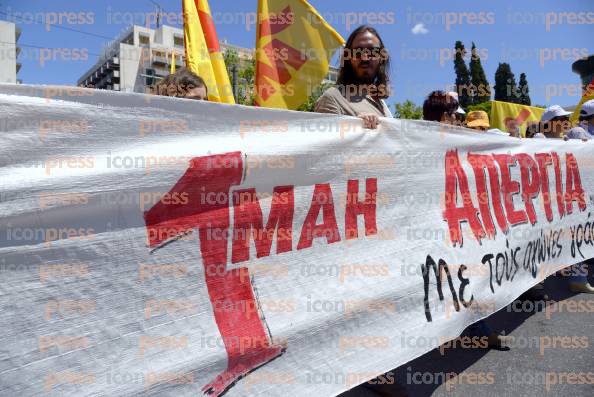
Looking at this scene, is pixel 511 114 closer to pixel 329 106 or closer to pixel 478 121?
pixel 478 121

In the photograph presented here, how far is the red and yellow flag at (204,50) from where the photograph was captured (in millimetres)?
3676

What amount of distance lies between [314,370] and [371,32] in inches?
72.4

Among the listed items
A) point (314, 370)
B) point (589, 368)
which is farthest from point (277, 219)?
point (589, 368)

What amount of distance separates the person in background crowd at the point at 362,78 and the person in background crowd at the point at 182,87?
655 mm

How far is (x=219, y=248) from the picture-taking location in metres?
1.54

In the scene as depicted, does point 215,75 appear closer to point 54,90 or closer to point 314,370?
point 54,90

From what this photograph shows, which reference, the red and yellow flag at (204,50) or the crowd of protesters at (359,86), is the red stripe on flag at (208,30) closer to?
the red and yellow flag at (204,50)

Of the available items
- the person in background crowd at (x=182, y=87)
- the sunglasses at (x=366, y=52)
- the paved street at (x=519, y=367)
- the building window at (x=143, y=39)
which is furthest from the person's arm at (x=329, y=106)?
the building window at (x=143, y=39)

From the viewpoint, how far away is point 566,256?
3.36 metres

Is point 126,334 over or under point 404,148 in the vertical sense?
under

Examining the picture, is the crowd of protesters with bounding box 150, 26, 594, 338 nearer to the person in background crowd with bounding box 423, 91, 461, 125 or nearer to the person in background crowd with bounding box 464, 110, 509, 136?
the person in background crowd with bounding box 423, 91, 461, 125

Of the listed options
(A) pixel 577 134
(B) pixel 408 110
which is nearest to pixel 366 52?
(A) pixel 577 134

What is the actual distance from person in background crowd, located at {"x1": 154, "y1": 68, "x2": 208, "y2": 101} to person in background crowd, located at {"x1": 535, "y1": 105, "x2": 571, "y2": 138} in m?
3.61

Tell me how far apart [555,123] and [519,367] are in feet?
9.29
